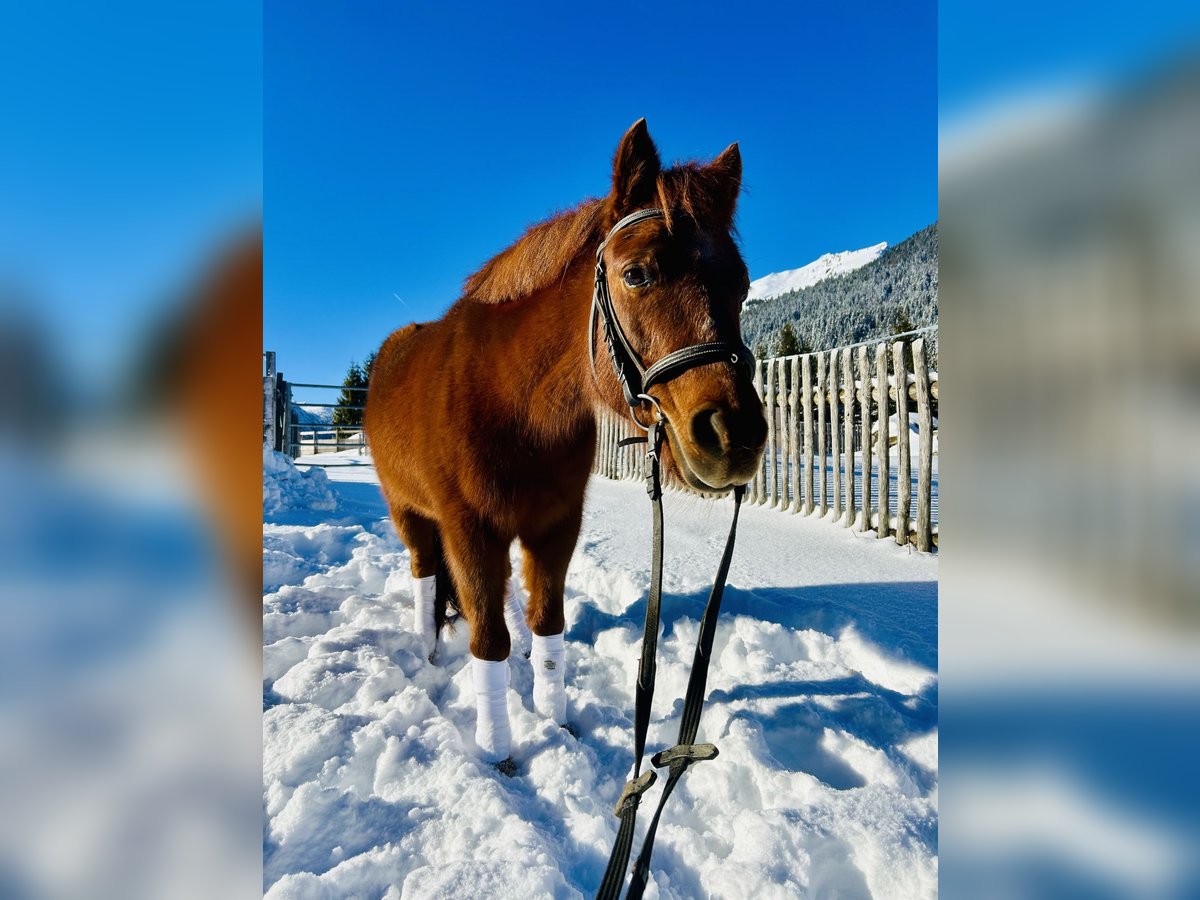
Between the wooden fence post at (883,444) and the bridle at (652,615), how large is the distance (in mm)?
4167

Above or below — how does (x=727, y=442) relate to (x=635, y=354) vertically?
below

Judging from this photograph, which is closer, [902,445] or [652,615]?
[652,615]

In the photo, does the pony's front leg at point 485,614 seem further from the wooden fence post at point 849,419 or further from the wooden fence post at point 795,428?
the wooden fence post at point 795,428

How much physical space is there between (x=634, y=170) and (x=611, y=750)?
232 centimetres

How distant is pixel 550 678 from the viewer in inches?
102

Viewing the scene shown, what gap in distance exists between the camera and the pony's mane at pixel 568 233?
5.70 ft

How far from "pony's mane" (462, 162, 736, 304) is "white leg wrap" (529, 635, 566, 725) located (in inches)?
65.0

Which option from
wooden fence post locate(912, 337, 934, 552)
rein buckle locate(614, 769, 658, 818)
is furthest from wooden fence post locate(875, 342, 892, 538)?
rein buckle locate(614, 769, 658, 818)

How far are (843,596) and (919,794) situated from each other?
1.99 meters

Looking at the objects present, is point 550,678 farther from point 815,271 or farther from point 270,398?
point 815,271

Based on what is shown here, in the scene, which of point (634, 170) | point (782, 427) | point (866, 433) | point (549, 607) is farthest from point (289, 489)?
point (634, 170)
